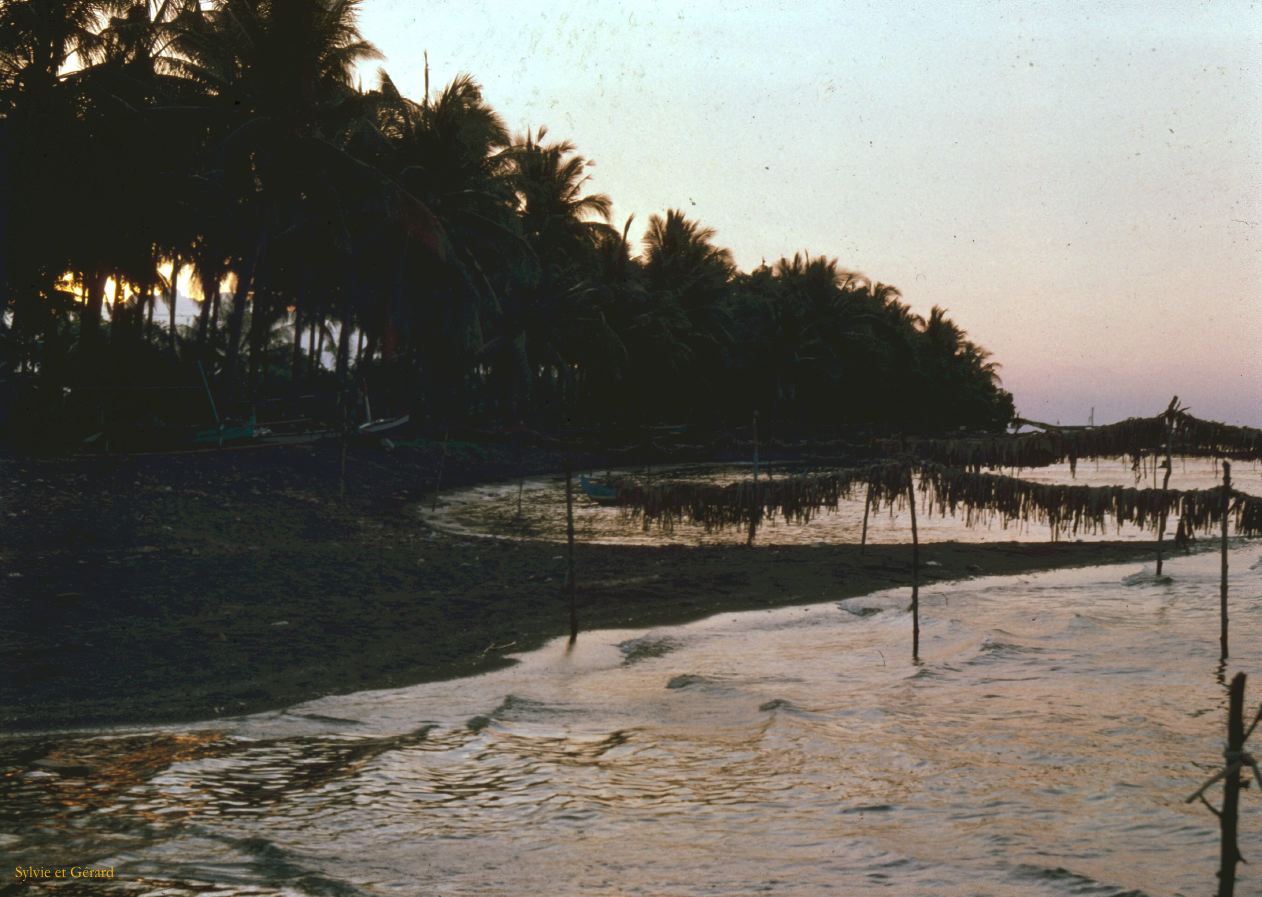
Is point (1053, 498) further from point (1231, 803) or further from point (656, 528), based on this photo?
point (1231, 803)

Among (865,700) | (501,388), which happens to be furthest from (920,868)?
(501,388)

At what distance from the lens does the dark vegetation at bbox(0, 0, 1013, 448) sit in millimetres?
23125

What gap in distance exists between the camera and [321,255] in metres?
33.2

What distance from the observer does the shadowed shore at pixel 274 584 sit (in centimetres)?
1043

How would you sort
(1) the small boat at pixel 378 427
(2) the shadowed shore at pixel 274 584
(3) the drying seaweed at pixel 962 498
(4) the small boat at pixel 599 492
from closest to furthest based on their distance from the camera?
1. (2) the shadowed shore at pixel 274 584
2. (3) the drying seaweed at pixel 962 498
3. (4) the small boat at pixel 599 492
4. (1) the small boat at pixel 378 427

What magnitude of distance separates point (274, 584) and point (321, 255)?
20.8m

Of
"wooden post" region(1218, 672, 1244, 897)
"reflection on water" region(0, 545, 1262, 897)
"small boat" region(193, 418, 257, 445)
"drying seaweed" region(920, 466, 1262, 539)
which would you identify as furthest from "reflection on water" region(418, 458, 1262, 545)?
"wooden post" region(1218, 672, 1244, 897)

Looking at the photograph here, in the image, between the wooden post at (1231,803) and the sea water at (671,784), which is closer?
the wooden post at (1231,803)

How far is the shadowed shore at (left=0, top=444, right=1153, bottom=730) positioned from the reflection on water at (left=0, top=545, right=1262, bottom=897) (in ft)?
2.95

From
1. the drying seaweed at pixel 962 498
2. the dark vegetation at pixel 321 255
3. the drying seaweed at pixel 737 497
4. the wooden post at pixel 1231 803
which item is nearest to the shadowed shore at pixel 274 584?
the drying seaweed at pixel 737 497

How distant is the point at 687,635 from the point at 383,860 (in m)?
7.20

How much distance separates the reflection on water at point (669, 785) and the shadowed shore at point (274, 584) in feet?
2.95

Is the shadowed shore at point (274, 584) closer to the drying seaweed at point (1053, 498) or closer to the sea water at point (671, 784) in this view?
the sea water at point (671, 784)

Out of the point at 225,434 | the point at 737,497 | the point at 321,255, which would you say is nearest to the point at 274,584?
the point at 737,497
